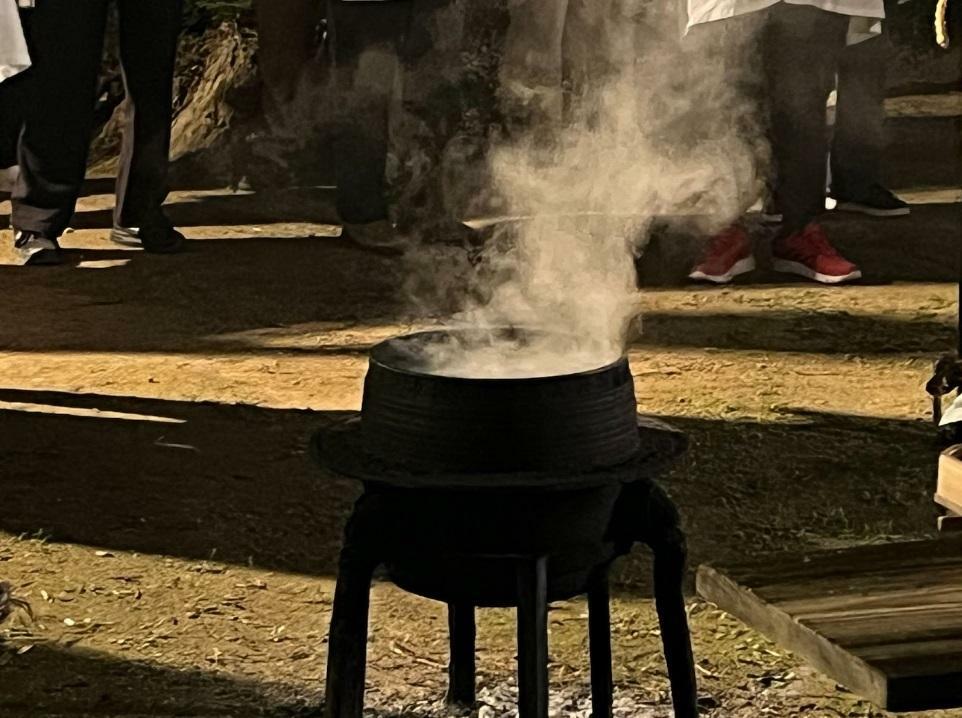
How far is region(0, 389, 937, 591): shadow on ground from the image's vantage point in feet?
13.3

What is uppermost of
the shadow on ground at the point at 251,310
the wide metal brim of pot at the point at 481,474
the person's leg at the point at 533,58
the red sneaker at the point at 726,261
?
the person's leg at the point at 533,58

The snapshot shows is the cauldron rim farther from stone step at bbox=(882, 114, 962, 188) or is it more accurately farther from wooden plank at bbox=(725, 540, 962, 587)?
stone step at bbox=(882, 114, 962, 188)

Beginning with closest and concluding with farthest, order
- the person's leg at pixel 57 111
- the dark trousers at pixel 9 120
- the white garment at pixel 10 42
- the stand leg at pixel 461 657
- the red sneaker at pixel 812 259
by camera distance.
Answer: the stand leg at pixel 461 657, the white garment at pixel 10 42, the red sneaker at pixel 812 259, the person's leg at pixel 57 111, the dark trousers at pixel 9 120

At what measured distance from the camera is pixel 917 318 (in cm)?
612

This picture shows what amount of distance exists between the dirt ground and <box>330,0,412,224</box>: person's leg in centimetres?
43

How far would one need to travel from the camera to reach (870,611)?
2.14 m

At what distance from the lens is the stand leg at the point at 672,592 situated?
2600mm

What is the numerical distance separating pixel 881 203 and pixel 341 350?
3167 millimetres

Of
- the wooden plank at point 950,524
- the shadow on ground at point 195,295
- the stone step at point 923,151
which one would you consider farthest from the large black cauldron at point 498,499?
the stone step at point 923,151

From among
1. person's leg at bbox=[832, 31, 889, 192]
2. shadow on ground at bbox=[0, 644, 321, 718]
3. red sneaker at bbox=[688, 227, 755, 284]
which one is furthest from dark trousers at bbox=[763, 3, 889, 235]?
shadow on ground at bbox=[0, 644, 321, 718]

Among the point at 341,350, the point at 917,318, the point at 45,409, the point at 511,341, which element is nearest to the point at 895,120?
the point at 917,318

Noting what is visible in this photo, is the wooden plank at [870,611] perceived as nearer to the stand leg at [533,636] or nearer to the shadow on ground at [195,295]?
the stand leg at [533,636]

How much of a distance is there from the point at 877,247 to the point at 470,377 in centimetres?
501

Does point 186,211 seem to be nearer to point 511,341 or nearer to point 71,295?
point 71,295
